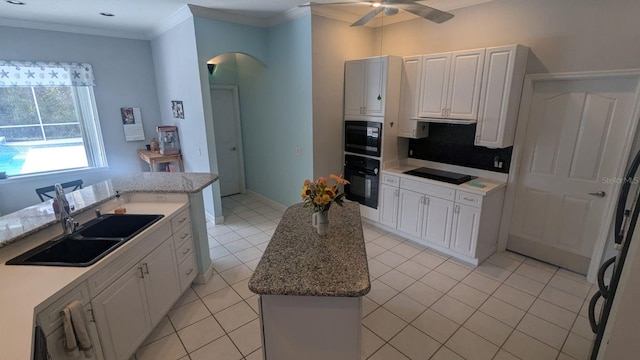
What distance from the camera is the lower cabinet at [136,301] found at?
70.4 inches

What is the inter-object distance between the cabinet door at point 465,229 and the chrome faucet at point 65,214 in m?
3.51

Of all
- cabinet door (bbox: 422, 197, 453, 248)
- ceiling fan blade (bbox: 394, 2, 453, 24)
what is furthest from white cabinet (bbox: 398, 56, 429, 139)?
ceiling fan blade (bbox: 394, 2, 453, 24)

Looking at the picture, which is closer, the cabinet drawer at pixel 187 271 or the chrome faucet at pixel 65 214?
the chrome faucet at pixel 65 214

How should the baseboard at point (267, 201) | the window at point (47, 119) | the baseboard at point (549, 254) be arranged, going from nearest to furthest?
the baseboard at point (549, 254) → the window at point (47, 119) → the baseboard at point (267, 201)

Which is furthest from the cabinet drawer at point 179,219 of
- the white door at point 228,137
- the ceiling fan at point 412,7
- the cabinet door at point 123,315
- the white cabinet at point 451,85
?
the white cabinet at point 451,85

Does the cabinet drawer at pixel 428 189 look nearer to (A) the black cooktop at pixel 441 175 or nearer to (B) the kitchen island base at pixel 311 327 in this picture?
(A) the black cooktop at pixel 441 175

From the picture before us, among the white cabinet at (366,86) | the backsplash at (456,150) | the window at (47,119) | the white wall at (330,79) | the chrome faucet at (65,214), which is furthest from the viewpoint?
the window at (47,119)

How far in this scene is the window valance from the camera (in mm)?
4094

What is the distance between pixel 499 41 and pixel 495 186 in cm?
162

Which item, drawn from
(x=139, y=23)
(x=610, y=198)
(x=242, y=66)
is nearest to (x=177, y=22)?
(x=139, y=23)

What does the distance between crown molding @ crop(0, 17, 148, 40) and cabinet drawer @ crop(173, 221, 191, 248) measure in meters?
4.09

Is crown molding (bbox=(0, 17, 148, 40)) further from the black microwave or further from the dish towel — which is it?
the dish towel

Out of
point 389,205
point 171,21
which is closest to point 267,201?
point 389,205

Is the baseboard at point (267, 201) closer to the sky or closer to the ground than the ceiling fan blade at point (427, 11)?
closer to the ground
